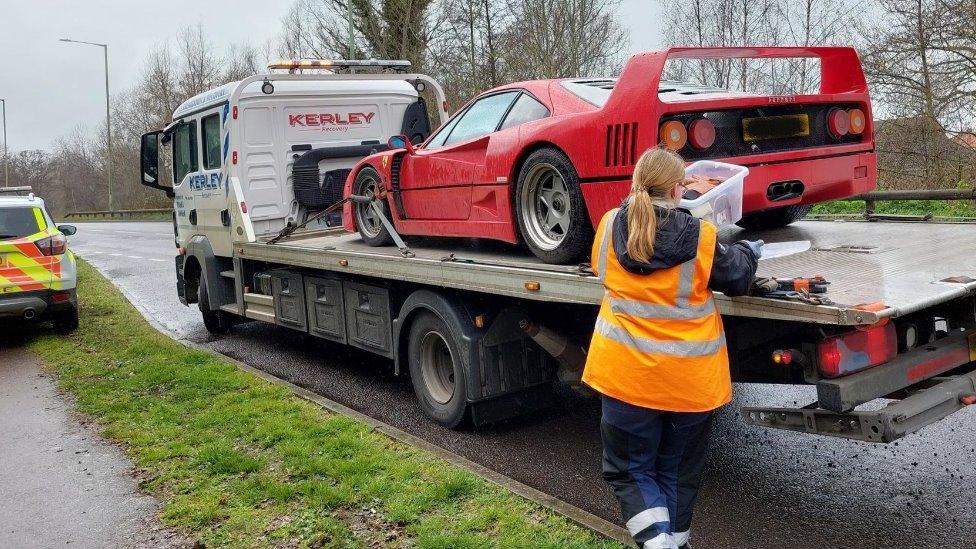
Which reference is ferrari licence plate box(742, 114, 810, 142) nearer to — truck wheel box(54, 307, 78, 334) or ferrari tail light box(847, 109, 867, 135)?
ferrari tail light box(847, 109, 867, 135)

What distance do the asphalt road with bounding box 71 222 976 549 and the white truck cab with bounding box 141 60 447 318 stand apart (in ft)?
8.40

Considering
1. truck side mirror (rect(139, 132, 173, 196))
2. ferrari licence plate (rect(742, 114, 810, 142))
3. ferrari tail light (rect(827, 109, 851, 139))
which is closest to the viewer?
ferrari licence plate (rect(742, 114, 810, 142))

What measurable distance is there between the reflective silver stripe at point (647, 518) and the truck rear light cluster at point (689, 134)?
78.7 inches

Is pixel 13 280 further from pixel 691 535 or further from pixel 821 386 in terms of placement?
pixel 821 386

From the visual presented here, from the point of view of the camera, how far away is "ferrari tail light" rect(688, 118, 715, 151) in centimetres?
444

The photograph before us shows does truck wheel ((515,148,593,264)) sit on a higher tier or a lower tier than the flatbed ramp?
higher

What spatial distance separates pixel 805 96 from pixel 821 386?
84.4 inches

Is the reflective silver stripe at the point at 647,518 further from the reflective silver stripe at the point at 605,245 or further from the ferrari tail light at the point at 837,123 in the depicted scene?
the ferrari tail light at the point at 837,123

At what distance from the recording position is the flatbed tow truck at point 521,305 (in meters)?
3.29

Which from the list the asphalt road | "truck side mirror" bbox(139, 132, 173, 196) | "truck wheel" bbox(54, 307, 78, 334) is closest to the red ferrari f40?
the asphalt road

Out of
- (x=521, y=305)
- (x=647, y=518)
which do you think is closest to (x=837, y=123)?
(x=521, y=305)

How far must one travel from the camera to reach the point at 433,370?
5.96 meters

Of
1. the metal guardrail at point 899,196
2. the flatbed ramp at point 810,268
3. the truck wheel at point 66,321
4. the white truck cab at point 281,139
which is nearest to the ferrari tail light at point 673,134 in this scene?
the flatbed ramp at point 810,268

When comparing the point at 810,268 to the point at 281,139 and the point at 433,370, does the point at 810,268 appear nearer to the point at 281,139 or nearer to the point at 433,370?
the point at 433,370
